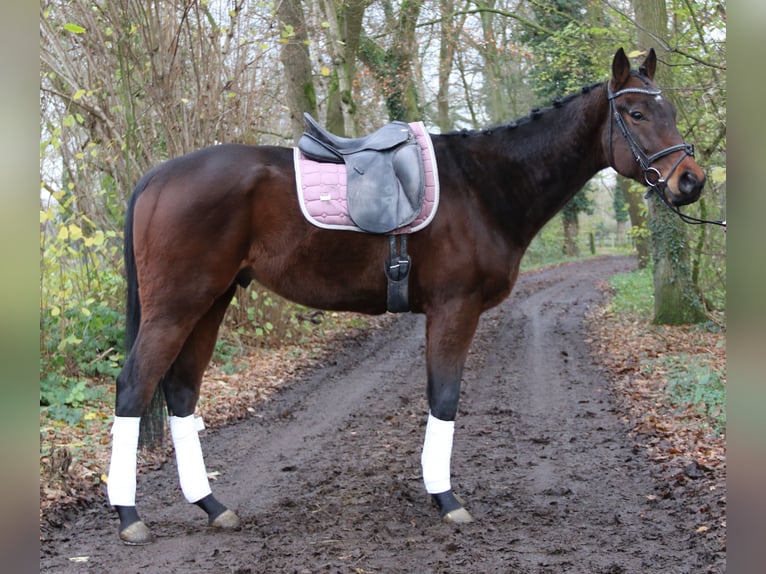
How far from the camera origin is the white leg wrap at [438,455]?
14.1 ft

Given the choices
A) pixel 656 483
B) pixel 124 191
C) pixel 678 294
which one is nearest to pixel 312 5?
pixel 124 191

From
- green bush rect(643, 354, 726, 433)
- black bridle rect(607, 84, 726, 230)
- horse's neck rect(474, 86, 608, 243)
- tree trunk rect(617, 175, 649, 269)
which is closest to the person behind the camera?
black bridle rect(607, 84, 726, 230)

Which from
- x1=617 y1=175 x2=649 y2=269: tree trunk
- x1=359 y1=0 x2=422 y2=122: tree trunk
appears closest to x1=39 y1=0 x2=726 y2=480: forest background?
x1=617 y1=175 x2=649 y2=269: tree trunk

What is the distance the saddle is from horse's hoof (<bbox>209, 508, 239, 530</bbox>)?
6.33ft

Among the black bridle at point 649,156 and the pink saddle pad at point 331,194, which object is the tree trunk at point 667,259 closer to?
the black bridle at point 649,156

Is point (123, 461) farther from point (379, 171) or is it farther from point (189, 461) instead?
point (379, 171)

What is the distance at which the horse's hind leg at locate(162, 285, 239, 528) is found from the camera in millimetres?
4285

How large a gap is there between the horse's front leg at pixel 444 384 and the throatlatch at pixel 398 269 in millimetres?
256

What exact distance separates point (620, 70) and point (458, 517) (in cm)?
288

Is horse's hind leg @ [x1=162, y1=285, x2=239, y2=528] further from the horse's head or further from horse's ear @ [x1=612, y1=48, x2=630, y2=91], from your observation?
horse's ear @ [x1=612, y1=48, x2=630, y2=91]

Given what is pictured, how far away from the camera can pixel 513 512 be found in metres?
4.43

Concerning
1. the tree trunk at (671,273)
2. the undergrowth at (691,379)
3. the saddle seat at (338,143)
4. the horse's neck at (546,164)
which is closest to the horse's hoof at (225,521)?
the saddle seat at (338,143)
